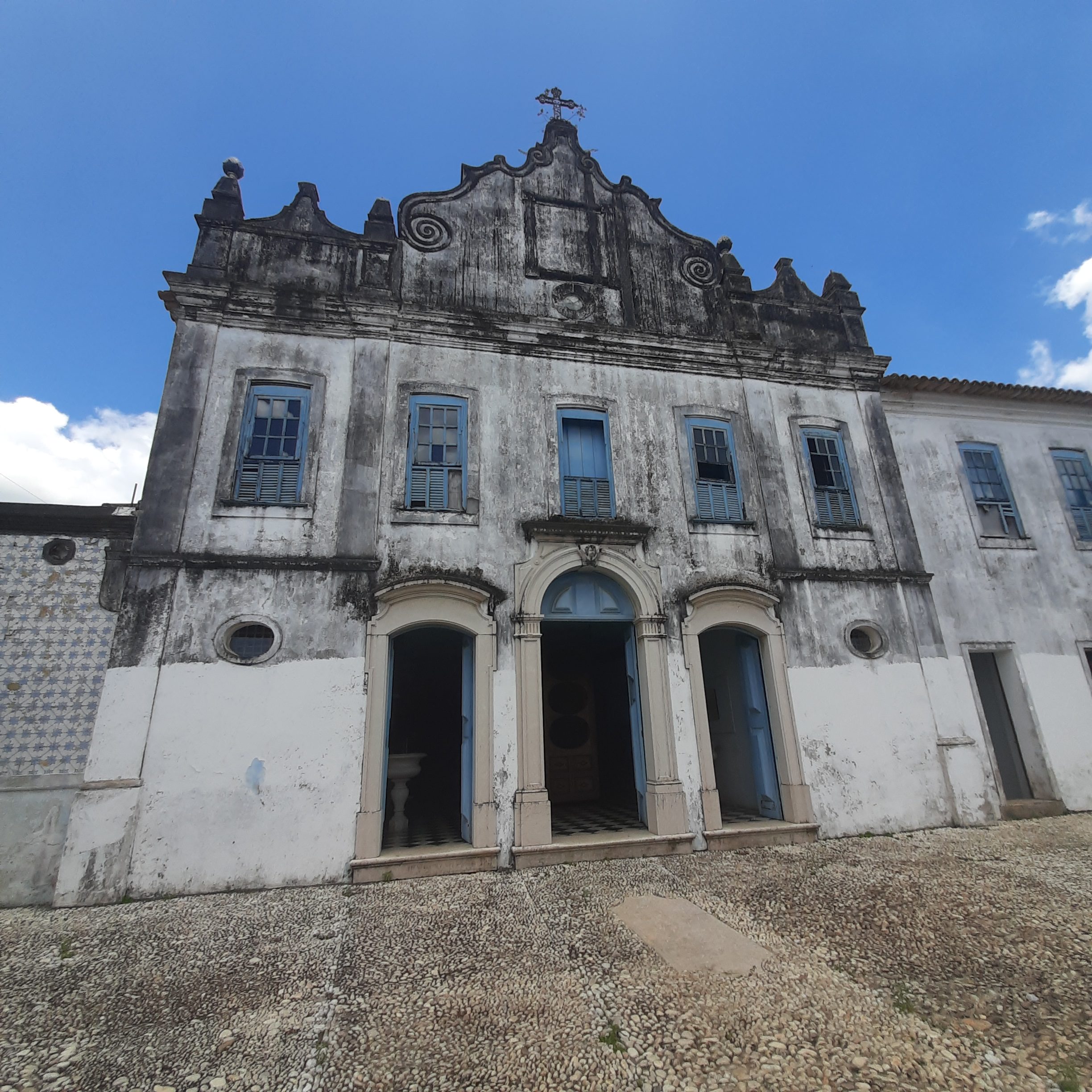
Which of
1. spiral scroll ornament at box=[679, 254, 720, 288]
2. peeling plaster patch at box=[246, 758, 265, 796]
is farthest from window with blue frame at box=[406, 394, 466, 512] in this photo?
spiral scroll ornament at box=[679, 254, 720, 288]

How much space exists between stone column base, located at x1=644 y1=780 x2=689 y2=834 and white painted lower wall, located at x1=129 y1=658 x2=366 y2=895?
3.68 m

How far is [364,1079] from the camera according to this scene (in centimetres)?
302

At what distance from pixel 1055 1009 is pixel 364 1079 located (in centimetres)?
408

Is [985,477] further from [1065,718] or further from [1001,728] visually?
[1001,728]

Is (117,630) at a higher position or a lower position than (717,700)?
higher

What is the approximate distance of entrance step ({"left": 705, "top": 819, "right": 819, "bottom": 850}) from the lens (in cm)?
743

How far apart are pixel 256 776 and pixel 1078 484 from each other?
15.2 m

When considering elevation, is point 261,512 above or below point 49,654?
above

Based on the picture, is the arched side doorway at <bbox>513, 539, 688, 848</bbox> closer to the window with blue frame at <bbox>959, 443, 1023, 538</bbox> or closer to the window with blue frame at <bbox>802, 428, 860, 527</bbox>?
the window with blue frame at <bbox>802, 428, 860, 527</bbox>

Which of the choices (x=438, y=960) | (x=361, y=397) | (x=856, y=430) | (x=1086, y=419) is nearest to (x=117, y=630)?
(x=361, y=397)

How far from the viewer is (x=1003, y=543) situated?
1048 centimetres

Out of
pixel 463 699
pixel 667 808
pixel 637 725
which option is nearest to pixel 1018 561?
pixel 637 725

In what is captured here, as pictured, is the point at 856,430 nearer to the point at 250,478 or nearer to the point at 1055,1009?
the point at 1055,1009

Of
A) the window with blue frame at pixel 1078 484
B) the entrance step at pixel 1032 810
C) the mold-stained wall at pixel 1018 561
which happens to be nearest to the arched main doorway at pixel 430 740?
the mold-stained wall at pixel 1018 561
